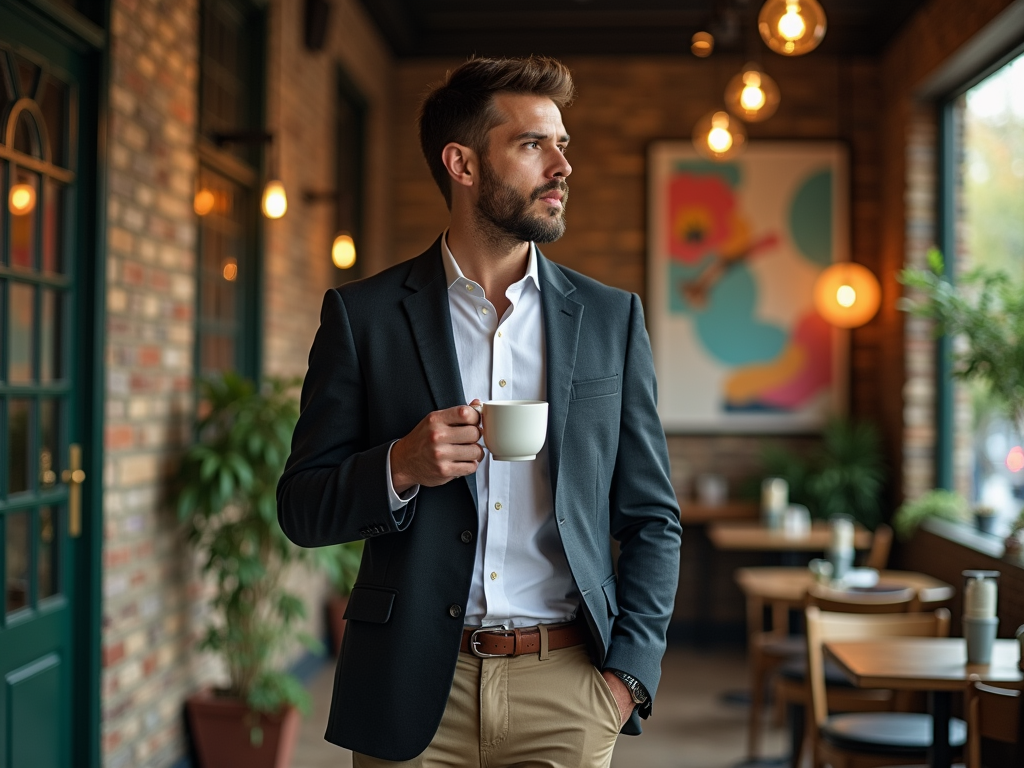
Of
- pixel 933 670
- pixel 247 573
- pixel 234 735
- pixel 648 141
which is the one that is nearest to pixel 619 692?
pixel 933 670

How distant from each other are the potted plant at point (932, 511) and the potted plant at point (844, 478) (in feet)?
2.42

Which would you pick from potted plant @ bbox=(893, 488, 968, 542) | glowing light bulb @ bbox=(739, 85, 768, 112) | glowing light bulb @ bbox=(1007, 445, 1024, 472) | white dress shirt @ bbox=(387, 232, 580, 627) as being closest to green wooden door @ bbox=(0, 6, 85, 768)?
white dress shirt @ bbox=(387, 232, 580, 627)

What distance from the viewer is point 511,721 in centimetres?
168

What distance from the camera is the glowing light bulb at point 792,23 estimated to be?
354 cm

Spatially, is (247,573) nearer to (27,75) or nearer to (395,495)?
(27,75)

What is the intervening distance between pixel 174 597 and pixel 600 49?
5.11m

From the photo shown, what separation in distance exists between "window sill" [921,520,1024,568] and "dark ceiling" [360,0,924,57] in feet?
10.6

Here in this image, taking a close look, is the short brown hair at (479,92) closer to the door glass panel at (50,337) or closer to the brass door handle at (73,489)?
the door glass panel at (50,337)

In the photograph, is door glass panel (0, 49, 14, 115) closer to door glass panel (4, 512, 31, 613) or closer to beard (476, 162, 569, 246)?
door glass panel (4, 512, 31, 613)

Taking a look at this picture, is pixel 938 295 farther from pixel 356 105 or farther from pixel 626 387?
pixel 356 105

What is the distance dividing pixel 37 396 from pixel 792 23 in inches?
103

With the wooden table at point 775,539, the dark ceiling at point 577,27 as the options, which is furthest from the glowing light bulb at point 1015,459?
the dark ceiling at point 577,27

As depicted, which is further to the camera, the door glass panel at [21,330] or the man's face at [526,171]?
the door glass panel at [21,330]

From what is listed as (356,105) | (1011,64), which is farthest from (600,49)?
(1011,64)
